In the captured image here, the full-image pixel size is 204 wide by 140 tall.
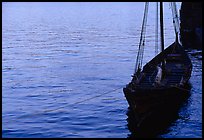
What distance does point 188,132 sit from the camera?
2738 centimetres

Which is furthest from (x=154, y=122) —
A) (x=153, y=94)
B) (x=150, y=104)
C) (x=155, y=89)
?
(x=155, y=89)

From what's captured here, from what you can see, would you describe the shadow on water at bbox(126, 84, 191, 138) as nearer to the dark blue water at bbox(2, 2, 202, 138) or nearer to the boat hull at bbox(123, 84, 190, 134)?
the boat hull at bbox(123, 84, 190, 134)

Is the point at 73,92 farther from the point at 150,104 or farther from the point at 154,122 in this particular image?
the point at 150,104

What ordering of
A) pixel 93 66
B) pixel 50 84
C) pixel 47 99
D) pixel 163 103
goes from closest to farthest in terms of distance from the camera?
pixel 163 103 → pixel 47 99 → pixel 50 84 → pixel 93 66

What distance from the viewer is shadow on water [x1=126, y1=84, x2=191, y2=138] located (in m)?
27.1

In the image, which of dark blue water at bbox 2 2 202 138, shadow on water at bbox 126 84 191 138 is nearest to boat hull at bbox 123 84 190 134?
shadow on water at bbox 126 84 191 138

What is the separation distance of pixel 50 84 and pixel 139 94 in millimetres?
19925

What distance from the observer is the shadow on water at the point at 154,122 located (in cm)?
2706

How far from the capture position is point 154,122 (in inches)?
1142

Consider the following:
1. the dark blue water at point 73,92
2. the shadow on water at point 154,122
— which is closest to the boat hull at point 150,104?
the shadow on water at point 154,122

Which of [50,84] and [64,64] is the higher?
[64,64]

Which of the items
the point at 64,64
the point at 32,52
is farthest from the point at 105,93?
the point at 32,52

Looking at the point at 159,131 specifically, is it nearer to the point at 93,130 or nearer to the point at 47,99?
the point at 93,130

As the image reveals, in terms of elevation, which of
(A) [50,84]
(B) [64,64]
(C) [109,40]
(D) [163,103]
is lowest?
(D) [163,103]
